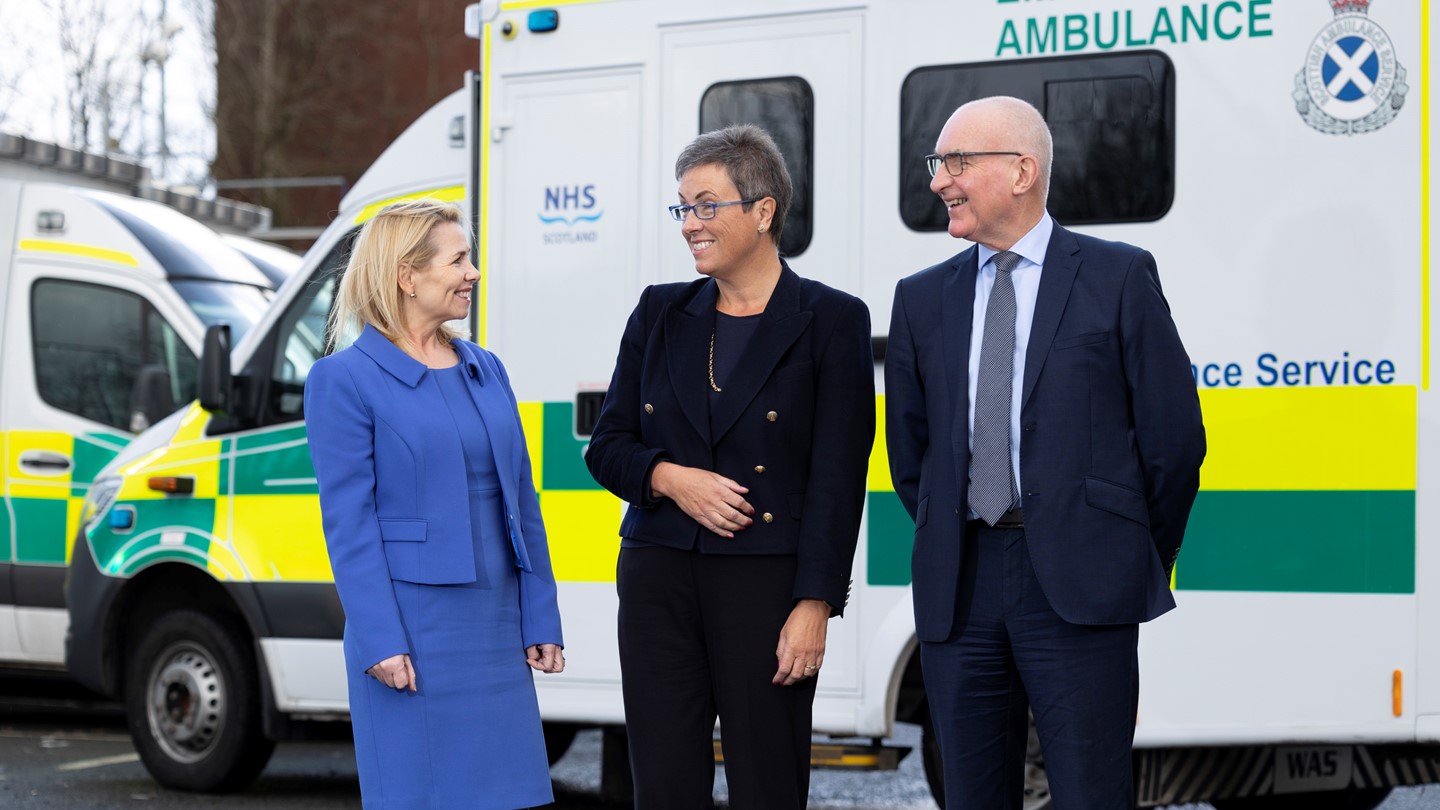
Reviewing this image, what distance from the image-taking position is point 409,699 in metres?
3.30

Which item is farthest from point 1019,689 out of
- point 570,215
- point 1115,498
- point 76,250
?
point 76,250

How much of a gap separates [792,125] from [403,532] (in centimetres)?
253

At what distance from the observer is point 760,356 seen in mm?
3396

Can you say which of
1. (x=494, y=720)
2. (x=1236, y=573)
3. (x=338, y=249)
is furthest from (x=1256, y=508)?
(x=338, y=249)

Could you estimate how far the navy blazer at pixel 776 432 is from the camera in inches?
131

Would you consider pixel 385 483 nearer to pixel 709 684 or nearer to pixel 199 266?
pixel 709 684

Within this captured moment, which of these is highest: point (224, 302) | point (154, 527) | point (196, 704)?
point (224, 302)

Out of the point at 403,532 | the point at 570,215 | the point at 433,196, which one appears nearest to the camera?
the point at 403,532

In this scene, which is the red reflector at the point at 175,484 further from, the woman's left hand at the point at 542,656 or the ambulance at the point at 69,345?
the woman's left hand at the point at 542,656

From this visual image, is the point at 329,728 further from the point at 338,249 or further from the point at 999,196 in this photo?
the point at 999,196

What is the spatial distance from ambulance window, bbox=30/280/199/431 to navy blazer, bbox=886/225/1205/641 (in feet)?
20.7

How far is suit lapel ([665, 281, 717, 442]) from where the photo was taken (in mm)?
3410

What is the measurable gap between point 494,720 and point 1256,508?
100.0 inches

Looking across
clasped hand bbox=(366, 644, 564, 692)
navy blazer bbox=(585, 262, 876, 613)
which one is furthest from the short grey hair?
clasped hand bbox=(366, 644, 564, 692)
